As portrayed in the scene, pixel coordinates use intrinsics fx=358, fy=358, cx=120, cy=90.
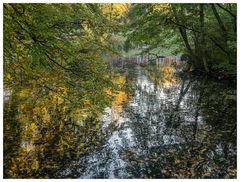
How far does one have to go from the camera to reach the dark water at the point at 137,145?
8.45 meters

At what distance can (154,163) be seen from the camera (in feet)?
29.1

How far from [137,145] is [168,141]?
38.6 inches

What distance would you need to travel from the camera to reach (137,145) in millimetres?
10227

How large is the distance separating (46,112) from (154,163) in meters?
6.35

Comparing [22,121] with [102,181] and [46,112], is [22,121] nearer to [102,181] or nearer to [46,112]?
[46,112]

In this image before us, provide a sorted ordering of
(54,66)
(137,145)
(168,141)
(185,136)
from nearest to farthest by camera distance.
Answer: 1. (54,66)
2. (137,145)
3. (168,141)
4. (185,136)

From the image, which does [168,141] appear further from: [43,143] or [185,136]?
[43,143]

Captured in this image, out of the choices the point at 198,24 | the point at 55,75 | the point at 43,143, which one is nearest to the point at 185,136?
the point at 43,143

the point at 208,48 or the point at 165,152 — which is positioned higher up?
the point at 208,48

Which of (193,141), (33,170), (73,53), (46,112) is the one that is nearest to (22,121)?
(46,112)

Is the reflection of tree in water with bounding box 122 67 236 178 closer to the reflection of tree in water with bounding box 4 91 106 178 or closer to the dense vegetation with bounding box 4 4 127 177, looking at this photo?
the reflection of tree in water with bounding box 4 91 106 178

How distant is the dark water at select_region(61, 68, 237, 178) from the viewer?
8.45m

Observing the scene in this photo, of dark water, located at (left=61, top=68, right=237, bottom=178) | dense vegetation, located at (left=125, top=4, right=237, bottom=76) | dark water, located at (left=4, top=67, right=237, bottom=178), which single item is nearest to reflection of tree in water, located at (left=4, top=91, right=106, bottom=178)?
dark water, located at (left=4, top=67, right=237, bottom=178)

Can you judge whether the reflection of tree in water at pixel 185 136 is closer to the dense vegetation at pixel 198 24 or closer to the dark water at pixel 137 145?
the dark water at pixel 137 145
